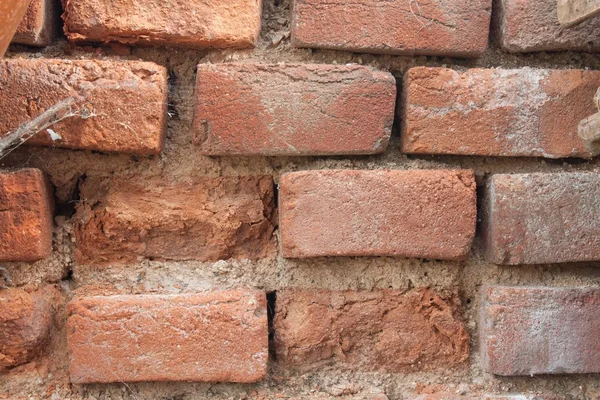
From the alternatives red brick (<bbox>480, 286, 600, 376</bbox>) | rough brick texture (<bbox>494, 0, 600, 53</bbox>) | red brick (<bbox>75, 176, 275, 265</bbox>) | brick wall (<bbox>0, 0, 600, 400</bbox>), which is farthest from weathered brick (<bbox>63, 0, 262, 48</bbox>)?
red brick (<bbox>480, 286, 600, 376</bbox>)

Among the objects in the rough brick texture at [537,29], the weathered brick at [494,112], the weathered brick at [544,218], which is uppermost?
the rough brick texture at [537,29]

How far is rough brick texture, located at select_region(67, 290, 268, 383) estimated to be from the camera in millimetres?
749

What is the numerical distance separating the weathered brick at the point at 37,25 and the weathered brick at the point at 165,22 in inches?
1.0

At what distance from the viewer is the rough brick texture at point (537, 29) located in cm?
78

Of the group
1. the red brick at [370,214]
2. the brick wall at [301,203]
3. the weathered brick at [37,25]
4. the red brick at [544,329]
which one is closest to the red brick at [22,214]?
the brick wall at [301,203]

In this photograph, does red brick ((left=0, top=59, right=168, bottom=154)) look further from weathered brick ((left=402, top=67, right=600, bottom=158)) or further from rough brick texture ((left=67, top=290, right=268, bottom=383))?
weathered brick ((left=402, top=67, right=600, bottom=158))

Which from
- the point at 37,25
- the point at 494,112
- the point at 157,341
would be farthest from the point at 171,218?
the point at 494,112

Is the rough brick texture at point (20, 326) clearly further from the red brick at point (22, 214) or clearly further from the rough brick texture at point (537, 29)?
the rough brick texture at point (537, 29)

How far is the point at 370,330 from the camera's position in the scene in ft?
2.62

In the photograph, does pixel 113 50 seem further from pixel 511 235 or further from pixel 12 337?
pixel 511 235

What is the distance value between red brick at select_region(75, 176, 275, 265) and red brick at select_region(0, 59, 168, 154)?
0.06 m

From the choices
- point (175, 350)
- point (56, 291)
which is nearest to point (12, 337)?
point (56, 291)

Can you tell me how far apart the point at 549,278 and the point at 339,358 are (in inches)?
11.2

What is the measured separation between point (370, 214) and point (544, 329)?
258mm
